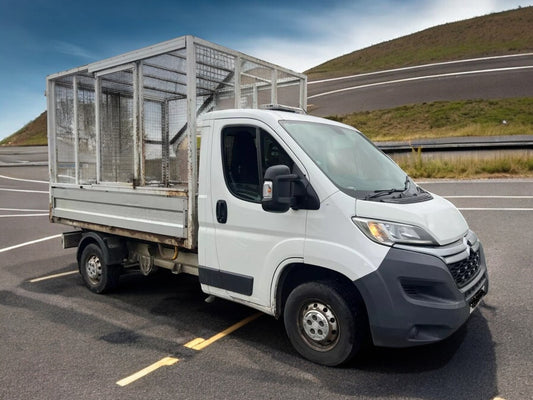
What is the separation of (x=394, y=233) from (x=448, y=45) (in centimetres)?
4169

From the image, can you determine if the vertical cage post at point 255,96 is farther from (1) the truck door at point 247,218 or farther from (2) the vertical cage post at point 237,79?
(1) the truck door at point 247,218

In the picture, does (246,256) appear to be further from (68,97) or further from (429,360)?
(68,97)

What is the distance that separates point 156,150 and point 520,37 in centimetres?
3993

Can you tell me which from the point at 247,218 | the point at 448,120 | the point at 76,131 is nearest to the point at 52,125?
the point at 76,131

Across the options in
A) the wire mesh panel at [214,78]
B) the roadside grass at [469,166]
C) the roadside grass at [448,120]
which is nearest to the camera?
the wire mesh panel at [214,78]

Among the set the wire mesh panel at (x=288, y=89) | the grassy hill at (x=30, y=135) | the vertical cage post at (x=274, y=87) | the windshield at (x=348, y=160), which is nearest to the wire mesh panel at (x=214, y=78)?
the vertical cage post at (x=274, y=87)

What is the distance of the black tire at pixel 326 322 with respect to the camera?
3656 mm

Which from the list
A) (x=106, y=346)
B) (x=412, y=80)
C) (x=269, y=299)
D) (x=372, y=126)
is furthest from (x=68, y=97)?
(x=412, y=80)

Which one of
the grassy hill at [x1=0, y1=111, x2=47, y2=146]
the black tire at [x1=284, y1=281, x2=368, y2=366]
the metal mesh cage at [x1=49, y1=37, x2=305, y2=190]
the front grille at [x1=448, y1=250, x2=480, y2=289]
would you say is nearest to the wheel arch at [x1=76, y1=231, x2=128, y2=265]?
the metal mesh cage at [x1=49, y1=37, x2=305, y2=190]

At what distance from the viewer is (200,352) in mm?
4180

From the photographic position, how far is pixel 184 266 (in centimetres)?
516

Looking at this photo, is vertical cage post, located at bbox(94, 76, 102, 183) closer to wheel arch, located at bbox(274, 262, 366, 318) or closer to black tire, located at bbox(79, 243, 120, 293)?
black tire, located at bbox(79, 243, 120, 293)

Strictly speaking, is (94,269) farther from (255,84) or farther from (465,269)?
(465,269)

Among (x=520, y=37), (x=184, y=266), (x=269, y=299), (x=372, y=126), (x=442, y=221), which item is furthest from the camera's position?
(x=520, y=37)
